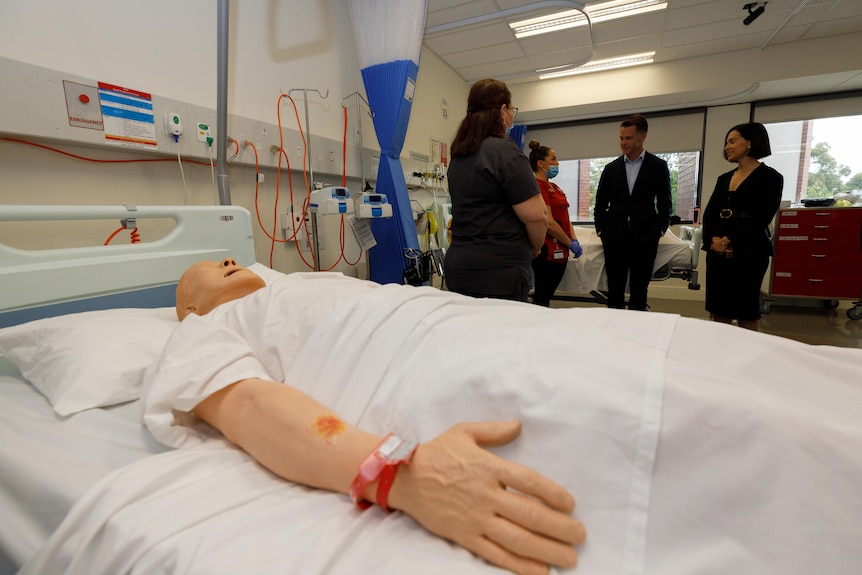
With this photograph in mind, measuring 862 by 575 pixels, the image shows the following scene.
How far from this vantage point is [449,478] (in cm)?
55

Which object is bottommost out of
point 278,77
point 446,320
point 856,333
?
point 856,333

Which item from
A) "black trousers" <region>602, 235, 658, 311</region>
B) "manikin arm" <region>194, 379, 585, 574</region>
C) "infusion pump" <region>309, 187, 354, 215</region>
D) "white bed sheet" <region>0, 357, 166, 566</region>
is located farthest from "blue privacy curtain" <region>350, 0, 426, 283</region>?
"manikin arm" <region>194, 379, 585, 574</region>

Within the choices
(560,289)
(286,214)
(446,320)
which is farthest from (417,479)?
(560,289)

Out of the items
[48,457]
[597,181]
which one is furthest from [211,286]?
[597,181]

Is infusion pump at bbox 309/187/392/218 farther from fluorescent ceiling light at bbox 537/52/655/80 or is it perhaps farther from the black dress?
fluorescent ceiling light at bbox 537/52/655/80

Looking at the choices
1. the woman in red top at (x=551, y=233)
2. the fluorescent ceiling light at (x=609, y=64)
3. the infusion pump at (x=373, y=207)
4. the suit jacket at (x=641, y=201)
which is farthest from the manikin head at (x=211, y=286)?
the fluorescent ceiling light at (x=609, y=64)

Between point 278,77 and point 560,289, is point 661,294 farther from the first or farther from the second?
point 278,77

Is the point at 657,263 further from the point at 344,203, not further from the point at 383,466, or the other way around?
the point at 383,466

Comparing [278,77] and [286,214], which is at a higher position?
[278,77]

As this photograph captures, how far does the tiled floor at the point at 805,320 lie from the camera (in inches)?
127

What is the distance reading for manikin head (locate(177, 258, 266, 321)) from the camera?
117 cm

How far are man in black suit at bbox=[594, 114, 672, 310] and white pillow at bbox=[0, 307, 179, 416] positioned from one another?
8.51 feet

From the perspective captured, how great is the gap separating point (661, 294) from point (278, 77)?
15.5 feet

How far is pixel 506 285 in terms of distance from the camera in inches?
72.0
